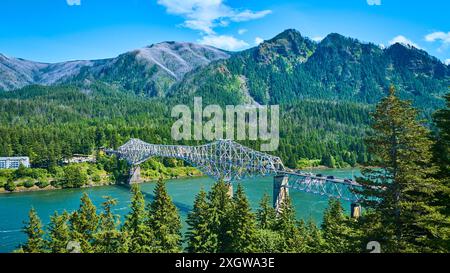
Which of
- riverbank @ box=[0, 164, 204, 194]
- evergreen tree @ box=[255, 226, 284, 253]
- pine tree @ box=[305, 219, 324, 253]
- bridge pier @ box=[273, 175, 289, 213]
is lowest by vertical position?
riverbank @ box=[0, 164, 204, 194]

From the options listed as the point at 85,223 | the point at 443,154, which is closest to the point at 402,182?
the point at 443,154

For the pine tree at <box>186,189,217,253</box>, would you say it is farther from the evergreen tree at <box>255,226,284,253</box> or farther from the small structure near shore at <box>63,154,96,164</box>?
the small structure near shore at <box>63,154,96,164</box>

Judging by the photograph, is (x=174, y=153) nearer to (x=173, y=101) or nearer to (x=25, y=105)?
(x=25, y=105)

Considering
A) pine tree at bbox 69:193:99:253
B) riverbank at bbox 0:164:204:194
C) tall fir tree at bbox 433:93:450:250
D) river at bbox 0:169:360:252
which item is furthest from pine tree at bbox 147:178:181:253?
riverbank at bbox 0:164:204:194

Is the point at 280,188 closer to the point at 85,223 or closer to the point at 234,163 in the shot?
the point at 234,163

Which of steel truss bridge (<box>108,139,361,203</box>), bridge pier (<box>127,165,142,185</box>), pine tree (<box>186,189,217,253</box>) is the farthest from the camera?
bridge pier (<box>127,165,142,185</box>)

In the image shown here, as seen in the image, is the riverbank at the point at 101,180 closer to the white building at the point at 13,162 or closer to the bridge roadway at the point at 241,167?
the bridge roadway at the point at 241,167

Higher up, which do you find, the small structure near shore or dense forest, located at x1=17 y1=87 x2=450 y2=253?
dense forest, located at x1=17 y1=87 x2=450 y2=253
